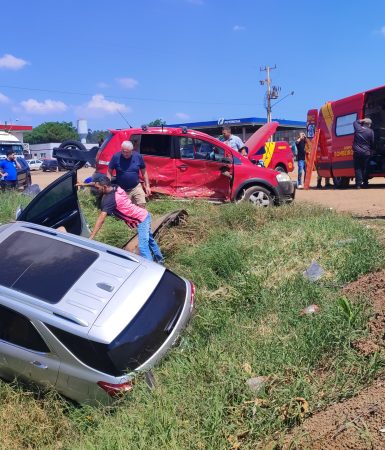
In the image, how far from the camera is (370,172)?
47.3ft

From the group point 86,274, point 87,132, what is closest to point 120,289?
point 86,274

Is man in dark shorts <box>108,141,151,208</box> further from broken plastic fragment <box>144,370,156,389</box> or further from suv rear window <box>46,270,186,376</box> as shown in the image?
broken plastic fragment <box>144,370,156,389</box>

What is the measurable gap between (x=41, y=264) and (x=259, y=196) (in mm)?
6543

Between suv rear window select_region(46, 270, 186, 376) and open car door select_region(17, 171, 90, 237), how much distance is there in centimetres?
232

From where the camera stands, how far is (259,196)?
10438mm

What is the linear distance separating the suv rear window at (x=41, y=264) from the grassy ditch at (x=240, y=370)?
834 mm

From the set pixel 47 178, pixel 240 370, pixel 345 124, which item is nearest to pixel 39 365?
pixel 240 370

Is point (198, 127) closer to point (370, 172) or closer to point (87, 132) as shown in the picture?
point (370, 172)

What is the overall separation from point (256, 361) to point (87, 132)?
7654cm

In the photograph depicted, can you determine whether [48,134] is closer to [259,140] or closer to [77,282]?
[259,140]

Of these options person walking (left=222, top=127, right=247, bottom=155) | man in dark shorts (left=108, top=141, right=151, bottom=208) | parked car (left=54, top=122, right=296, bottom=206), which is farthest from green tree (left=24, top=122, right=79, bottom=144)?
man in dark shorts (left=108, top=141, right=151, bottom=208)

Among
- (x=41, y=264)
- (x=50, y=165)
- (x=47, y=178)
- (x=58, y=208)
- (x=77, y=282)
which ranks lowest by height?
(x=50, y=165)

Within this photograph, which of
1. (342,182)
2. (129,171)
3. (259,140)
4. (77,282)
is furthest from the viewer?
(342,182)

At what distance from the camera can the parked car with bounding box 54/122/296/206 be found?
34.3 ft
